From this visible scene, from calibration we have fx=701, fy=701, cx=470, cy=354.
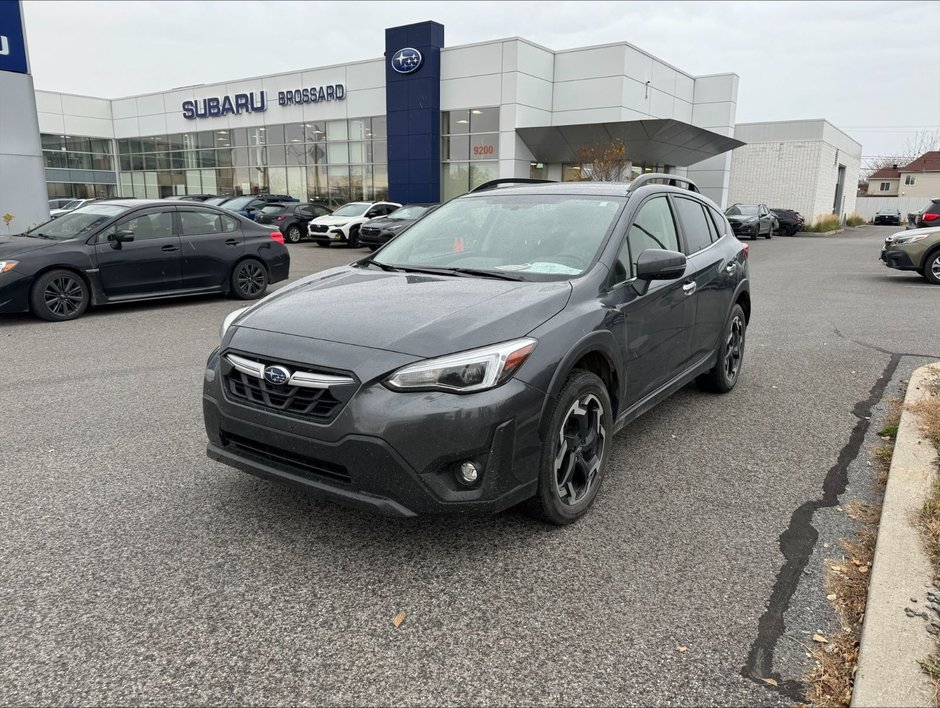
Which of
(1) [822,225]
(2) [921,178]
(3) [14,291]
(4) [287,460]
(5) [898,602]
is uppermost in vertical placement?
(2) [921,178]

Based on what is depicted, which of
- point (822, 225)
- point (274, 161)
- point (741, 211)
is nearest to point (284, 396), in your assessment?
point (741, 211)

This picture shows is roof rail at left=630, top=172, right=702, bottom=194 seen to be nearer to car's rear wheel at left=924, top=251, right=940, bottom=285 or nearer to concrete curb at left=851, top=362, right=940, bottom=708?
concrete curb at left=851, top=362, right=940, bottom=708

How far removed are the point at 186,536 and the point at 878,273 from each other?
58.5 ft

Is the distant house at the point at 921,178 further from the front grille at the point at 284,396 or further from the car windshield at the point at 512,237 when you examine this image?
the front grille at the point at 284,396

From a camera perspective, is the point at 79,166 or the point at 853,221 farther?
the point at 853,221

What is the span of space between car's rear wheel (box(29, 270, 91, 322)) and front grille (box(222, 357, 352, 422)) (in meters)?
7.15

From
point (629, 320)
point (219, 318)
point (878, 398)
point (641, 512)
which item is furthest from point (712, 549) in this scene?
point (219, 318)

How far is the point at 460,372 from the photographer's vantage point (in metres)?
2.93

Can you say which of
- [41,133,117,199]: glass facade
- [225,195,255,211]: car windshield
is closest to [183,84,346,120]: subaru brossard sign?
[225,195,255,211]: car windshield

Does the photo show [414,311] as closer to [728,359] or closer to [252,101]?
[728,359]

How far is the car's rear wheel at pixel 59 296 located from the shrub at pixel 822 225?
41995 millimetres

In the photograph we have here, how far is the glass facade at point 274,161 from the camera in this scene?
34.1 meters

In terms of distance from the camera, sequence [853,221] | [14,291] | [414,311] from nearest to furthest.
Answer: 1. [414,311]
2. [14,291]
3. [853,221]

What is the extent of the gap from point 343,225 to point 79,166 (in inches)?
1298
